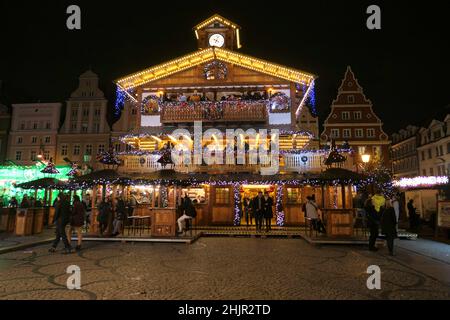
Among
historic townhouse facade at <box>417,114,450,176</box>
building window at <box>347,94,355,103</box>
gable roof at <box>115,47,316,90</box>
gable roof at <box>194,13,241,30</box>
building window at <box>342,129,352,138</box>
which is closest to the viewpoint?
gable roof at <box>115,47,316,90</box>

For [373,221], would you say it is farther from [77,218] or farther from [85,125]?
[85,125]

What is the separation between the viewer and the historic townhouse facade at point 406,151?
50559 millimetres

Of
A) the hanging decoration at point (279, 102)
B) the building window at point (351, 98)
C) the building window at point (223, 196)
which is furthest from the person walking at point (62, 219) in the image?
the building window at point (351, 98)

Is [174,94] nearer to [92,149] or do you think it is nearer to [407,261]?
[407,261]

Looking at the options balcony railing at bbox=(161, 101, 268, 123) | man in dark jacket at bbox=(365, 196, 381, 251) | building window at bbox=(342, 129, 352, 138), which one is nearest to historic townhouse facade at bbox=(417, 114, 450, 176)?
building window at bbox=(342, 129, 352, 138)

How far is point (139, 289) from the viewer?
21.5 feet

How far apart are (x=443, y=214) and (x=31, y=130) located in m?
46.4

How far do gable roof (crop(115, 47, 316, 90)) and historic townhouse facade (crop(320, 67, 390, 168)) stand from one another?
904 inches

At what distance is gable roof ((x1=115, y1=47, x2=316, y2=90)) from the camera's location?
21.2m

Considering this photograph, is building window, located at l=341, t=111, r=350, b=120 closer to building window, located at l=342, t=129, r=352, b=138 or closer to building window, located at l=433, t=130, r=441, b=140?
building window, located at l=342, t=129, r=352, b=138

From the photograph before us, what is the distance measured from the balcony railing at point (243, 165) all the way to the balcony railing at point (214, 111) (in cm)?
264
